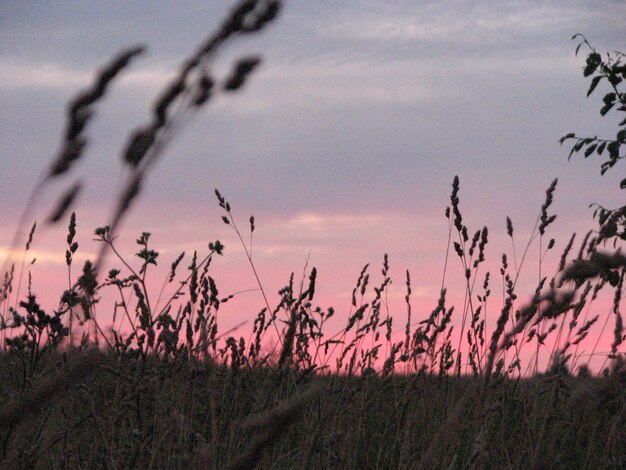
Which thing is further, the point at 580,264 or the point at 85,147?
the point at 85,147

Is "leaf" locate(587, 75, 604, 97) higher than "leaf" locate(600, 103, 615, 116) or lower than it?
higher

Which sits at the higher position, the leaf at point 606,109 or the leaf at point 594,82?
the leaf at point 594,82

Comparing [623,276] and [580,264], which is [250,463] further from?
[623,276]

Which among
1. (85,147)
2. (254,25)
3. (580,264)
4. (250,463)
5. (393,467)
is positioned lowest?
(393,467)

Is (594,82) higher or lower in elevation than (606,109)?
higher

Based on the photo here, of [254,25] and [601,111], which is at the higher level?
[601,111]

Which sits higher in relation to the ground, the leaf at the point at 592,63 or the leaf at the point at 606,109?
the leaf at the point at 592,63

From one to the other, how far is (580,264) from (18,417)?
0.89 meters

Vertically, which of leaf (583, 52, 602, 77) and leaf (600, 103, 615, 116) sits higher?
leaf (583, 52, 602, 77)

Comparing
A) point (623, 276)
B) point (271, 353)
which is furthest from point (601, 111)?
point (271, 353)

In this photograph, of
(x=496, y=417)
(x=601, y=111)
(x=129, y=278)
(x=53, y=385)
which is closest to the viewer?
(x=53, y=385)

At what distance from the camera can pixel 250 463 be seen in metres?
0.96

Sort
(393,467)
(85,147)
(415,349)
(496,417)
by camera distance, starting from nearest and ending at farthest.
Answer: (85,147) < (393,467) < (415,349) < (496,417)

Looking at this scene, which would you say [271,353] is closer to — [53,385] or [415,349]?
[415,349]
